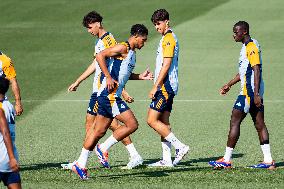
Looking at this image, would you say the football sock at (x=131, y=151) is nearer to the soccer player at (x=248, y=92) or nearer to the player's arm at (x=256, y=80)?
the soccer player at (x=248, y=92)

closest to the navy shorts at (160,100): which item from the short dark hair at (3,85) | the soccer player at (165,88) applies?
the soccer player at (165,88)

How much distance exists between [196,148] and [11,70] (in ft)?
13.6

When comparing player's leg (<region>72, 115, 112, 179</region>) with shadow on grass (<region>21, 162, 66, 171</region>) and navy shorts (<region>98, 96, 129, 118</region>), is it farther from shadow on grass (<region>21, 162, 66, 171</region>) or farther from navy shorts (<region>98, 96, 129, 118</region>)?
shadow on grass (<region>21, 162, 66, 171</region>)

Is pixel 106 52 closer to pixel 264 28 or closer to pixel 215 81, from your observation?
pixel 215 81

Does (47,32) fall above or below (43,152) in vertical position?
above

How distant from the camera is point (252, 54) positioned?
15914 millimetres

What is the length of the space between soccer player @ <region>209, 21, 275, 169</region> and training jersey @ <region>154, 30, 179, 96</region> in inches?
40.3

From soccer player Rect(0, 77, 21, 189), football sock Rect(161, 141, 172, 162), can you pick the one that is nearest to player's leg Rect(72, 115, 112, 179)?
football sock Rect(161, 141, 172, 162)

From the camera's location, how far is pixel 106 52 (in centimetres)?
1554

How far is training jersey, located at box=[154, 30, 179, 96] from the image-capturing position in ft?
53.6

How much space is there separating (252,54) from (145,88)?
411 inches

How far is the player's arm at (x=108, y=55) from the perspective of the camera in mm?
15422

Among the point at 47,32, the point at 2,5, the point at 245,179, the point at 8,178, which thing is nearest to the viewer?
the point at 8,178

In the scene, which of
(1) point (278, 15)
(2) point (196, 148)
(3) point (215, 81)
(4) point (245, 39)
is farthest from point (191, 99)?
(1) point (278, 15)
